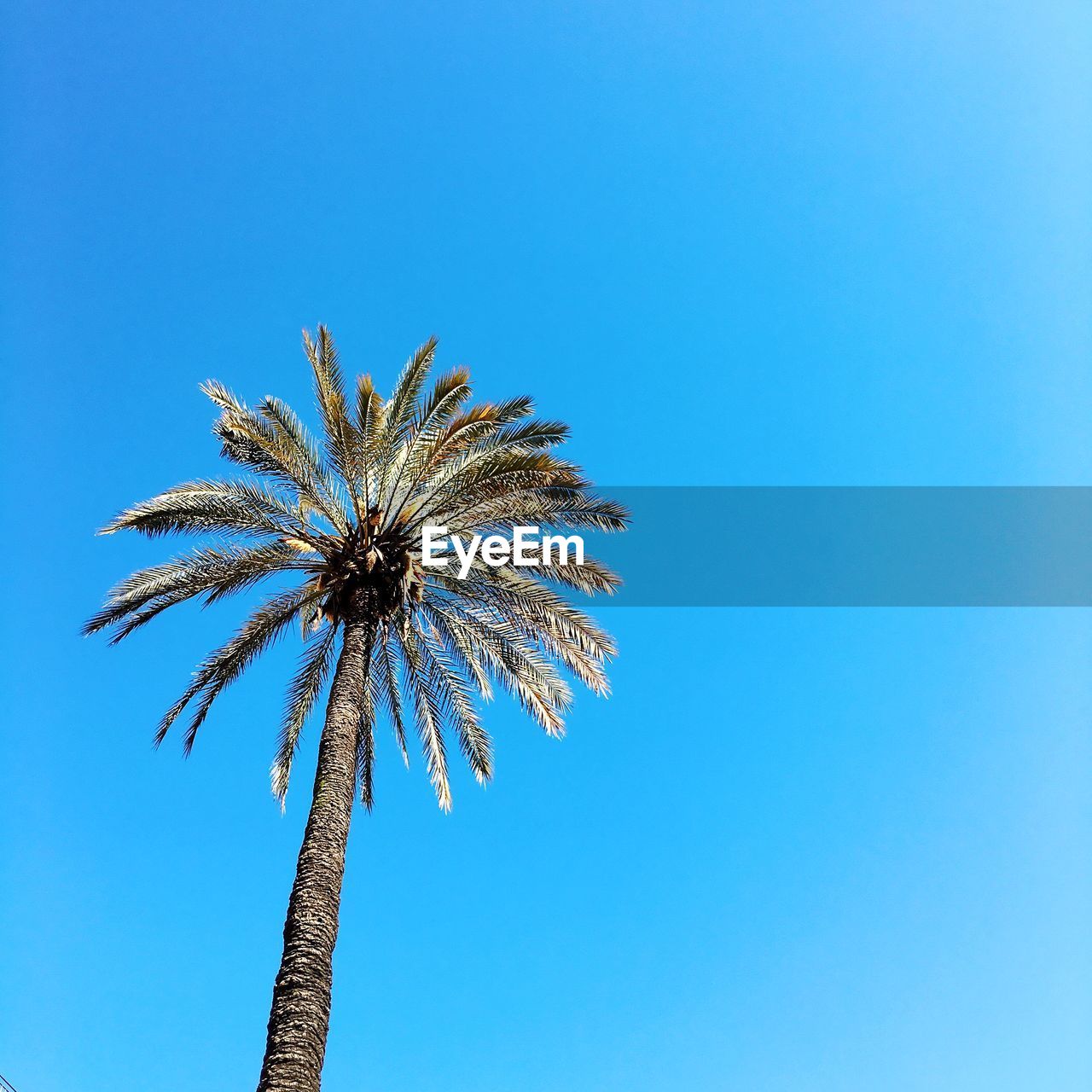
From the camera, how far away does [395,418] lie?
13.6 meters

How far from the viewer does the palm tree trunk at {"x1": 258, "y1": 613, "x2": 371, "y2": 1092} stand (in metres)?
8.95

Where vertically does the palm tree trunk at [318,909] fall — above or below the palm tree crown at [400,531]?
below

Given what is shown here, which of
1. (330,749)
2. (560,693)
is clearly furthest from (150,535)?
(560,693)

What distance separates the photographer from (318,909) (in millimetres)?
10094

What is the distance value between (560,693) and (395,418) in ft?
15.4

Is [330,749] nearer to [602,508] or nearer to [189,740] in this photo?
[189,740]

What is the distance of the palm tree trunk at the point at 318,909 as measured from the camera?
8.95 m

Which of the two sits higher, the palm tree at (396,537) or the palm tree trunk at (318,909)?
the palm tree at (396,537)

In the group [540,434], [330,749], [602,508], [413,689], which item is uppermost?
[540,434]

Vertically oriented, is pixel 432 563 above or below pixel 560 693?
above

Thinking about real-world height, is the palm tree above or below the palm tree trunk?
above

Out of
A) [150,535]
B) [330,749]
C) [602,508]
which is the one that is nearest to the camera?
[330,749]

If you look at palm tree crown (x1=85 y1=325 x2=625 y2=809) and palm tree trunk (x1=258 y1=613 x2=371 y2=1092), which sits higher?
palm tree crown (x1=85 y1=325 x2=625 y2=809)

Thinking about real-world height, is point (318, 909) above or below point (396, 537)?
below
